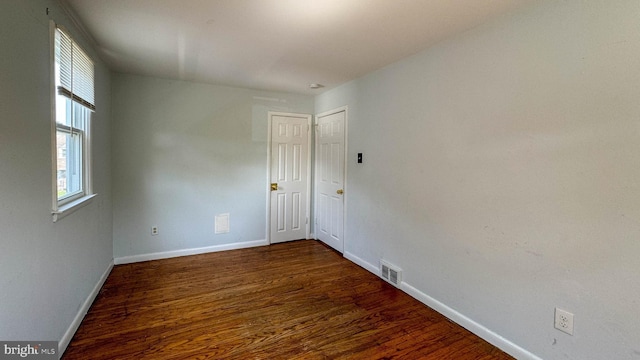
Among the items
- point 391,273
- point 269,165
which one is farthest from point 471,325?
point 269,165

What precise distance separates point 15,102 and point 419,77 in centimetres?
279

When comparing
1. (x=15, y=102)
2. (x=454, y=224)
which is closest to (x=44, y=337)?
(x=15, y=102)

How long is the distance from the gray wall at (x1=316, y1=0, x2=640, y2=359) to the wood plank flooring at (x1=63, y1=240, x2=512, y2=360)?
0.41 meters

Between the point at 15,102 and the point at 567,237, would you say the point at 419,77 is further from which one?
the point at 15,102

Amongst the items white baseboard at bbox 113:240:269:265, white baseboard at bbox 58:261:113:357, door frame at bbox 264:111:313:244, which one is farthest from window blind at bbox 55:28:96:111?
door frame at bbox 264:111:313:244

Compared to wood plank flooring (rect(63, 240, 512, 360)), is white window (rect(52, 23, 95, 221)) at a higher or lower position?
higher

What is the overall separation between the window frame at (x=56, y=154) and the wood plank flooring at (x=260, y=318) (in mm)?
957

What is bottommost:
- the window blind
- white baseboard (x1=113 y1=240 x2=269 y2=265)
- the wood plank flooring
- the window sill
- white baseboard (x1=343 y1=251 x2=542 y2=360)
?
the wood plank flooring

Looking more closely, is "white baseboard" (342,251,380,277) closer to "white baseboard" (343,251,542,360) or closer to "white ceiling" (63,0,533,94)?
"white baseboard" (343,251,542,360)

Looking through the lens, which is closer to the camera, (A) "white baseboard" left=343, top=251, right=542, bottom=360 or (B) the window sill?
(B) the window sill

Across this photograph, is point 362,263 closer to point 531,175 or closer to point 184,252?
point 531,175

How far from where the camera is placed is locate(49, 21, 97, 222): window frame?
1.75 metres

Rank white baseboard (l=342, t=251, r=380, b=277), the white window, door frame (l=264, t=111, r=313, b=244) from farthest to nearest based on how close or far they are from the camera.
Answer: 1. door frame (l=264, t=111, r=313, b=244)
2. white baseboard (l=342, t=251, r=380, b=277)
3. the white window

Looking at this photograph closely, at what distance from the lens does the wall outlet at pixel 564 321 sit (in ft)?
5.56
